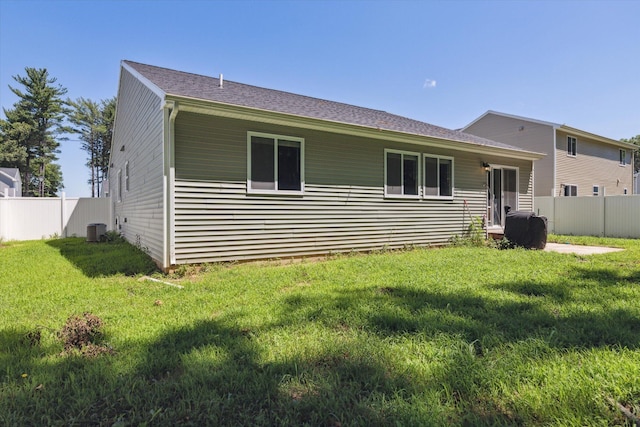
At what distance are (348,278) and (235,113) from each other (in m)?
3.58

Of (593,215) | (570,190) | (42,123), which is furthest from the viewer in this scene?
(42,123)

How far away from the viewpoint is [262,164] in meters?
6.58

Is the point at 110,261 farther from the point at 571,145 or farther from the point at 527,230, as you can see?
the point at 571,145

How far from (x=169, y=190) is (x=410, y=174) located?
19.5 ft

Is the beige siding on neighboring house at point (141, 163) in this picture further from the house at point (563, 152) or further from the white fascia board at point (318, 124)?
the house at point (563, 152)

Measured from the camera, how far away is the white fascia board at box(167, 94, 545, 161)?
18.5 ft

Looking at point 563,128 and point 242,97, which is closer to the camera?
point 242,97

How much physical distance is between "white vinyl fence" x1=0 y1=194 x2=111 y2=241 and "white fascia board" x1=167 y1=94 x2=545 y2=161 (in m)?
10.2

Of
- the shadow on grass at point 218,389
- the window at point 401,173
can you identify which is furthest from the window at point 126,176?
the shadow on grass at point 218,389

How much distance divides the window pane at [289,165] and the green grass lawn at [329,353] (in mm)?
2585

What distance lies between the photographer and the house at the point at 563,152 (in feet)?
53.8

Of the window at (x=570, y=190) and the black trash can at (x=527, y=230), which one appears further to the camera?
the window at (x=570, y=190)

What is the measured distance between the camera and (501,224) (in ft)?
36.0

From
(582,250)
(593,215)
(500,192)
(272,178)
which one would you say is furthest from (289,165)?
(593,215)
